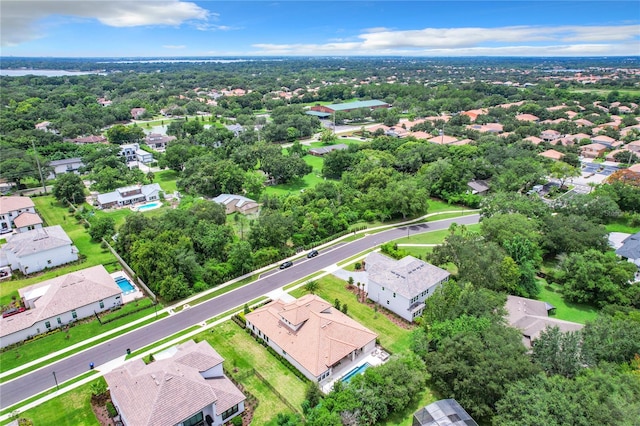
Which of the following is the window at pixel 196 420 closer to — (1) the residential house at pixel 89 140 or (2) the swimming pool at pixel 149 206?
(2) the swimming pool at pixel 149 206

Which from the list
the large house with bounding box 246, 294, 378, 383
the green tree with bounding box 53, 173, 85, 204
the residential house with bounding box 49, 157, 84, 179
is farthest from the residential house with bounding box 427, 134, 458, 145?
the residential house with bounding box 49, 157, 84, 179

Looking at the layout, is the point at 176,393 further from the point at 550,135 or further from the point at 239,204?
the point at 550,135

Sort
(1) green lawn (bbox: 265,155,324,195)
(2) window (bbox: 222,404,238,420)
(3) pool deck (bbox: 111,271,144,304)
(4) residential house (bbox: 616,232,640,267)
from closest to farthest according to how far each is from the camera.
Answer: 1. (2) window (bbox: 222,404,238,420)
2. (3) pool deck (bbox: 111,271,144,304)
3. (4) residential house (bbox: 616,232,640,267)
4. (1) green lawn (bbox: 265,155,324,195)

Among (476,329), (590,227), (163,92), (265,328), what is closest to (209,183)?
(265,328)

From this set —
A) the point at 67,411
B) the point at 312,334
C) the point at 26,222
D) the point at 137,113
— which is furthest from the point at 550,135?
the point at 137,113

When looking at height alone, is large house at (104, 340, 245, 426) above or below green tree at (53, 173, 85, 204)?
below

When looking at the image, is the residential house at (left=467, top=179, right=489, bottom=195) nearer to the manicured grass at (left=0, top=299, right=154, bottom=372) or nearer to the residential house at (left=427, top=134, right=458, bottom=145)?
the residential house at (left=427, top=134, right=458, bottom=145)
